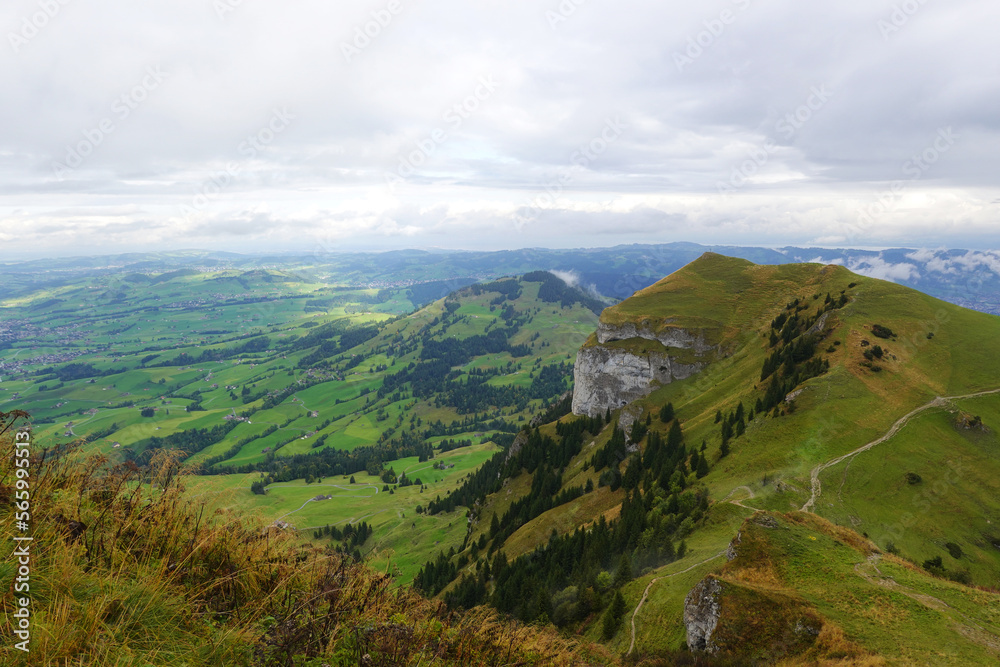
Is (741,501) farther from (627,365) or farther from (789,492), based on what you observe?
(627,365)

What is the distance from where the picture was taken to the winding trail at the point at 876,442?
46.2 m

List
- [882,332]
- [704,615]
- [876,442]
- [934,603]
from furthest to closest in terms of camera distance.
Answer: [882,332] < [876,442] < [704,615] < [934,603]

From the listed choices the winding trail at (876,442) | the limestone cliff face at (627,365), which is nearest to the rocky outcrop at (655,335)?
the limestone cliff face at (627,365)

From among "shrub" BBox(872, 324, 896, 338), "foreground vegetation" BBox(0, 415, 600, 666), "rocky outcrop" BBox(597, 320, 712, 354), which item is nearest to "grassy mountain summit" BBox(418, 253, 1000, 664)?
"shrub" BBox(872, 324, 896, 338)

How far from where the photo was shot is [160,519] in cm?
870

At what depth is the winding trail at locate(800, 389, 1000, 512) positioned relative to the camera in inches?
1817

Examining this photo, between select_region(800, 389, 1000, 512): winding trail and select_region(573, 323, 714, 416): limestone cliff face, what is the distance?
5358cm

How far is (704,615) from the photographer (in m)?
29.0

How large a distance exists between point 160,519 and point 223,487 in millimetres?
1698

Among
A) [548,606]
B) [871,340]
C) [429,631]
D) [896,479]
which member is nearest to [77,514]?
[429,631]

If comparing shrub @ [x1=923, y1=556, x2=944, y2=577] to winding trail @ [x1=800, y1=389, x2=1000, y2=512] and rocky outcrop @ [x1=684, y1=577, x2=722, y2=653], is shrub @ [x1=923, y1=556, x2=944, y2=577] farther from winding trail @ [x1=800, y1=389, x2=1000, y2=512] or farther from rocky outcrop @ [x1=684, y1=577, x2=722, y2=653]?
rocky outcrop @ [x1=684, y1=577, x2=722, y2=653]

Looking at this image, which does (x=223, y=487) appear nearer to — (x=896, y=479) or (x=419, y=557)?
(x=896, y=479)

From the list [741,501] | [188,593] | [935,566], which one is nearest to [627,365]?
[741,501]

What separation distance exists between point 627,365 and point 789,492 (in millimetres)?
79145
